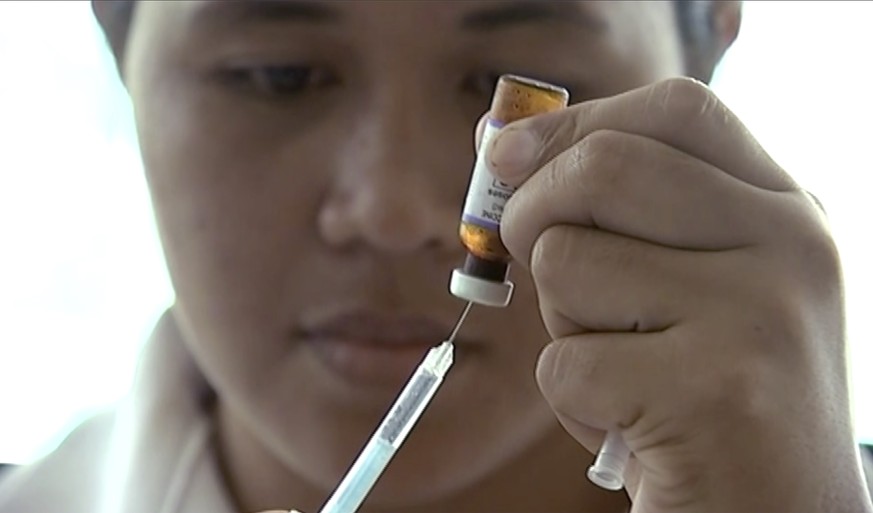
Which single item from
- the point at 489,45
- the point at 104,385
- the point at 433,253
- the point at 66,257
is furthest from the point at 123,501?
the point at 489,45

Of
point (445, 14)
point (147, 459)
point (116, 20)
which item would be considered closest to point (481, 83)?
point (445, 14)

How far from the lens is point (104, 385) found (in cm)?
114

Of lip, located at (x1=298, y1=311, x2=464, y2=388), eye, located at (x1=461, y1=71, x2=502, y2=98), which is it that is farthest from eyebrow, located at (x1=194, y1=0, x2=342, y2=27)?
lip, located at (x1=298, y1=311, x2=464, y2=388)

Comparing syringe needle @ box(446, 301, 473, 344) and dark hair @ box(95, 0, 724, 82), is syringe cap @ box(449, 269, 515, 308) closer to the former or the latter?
syringe needle @ box(446, 301, 473, 344)

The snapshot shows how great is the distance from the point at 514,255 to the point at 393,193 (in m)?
0.16

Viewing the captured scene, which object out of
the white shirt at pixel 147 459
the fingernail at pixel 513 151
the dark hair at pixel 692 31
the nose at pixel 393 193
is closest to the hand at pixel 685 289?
the fingernail at pixel 513 151

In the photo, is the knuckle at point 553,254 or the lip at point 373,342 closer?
the knuckle at point 553,254

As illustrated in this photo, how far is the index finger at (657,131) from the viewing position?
0.57 metres

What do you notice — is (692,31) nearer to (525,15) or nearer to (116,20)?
(525,15)

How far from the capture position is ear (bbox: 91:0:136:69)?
93 centimetres

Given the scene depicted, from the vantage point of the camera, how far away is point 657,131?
0.57m

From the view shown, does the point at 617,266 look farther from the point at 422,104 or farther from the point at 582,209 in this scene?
the point at 422,104

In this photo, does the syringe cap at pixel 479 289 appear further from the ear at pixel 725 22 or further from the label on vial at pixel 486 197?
the ear at pixel 725 22

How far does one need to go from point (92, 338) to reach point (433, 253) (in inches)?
21.8
